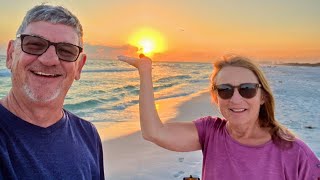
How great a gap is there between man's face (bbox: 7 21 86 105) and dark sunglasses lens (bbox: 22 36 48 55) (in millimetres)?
28

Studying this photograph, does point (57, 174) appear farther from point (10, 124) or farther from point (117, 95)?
point (117, 95)

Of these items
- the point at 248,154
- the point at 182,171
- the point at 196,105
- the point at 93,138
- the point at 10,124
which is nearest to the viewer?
the point at 10,124

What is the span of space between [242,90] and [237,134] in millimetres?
397

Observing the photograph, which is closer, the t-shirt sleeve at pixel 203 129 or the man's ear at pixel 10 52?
the man's ear at pixel 10 52

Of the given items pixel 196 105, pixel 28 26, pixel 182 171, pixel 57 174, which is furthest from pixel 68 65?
pixel 196 105

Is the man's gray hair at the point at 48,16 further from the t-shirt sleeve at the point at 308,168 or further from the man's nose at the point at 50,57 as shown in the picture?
the t-shirt sleeve at the point at 308,168

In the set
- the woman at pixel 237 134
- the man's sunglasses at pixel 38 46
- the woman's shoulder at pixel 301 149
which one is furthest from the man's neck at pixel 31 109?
the woman's shoulder at pixel 301 149

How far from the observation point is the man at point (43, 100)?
2428mm

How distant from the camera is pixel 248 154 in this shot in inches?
132

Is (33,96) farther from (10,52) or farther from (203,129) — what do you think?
(203,129)

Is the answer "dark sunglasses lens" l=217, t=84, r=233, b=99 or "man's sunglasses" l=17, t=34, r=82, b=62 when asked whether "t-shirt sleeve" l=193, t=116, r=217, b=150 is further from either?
"man's sunglasses" l=17, t=34, r=82, b=62

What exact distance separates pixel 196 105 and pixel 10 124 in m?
15.8

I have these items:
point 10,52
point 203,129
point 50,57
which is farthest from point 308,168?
point 10,52

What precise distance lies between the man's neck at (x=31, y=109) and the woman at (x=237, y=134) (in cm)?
97
